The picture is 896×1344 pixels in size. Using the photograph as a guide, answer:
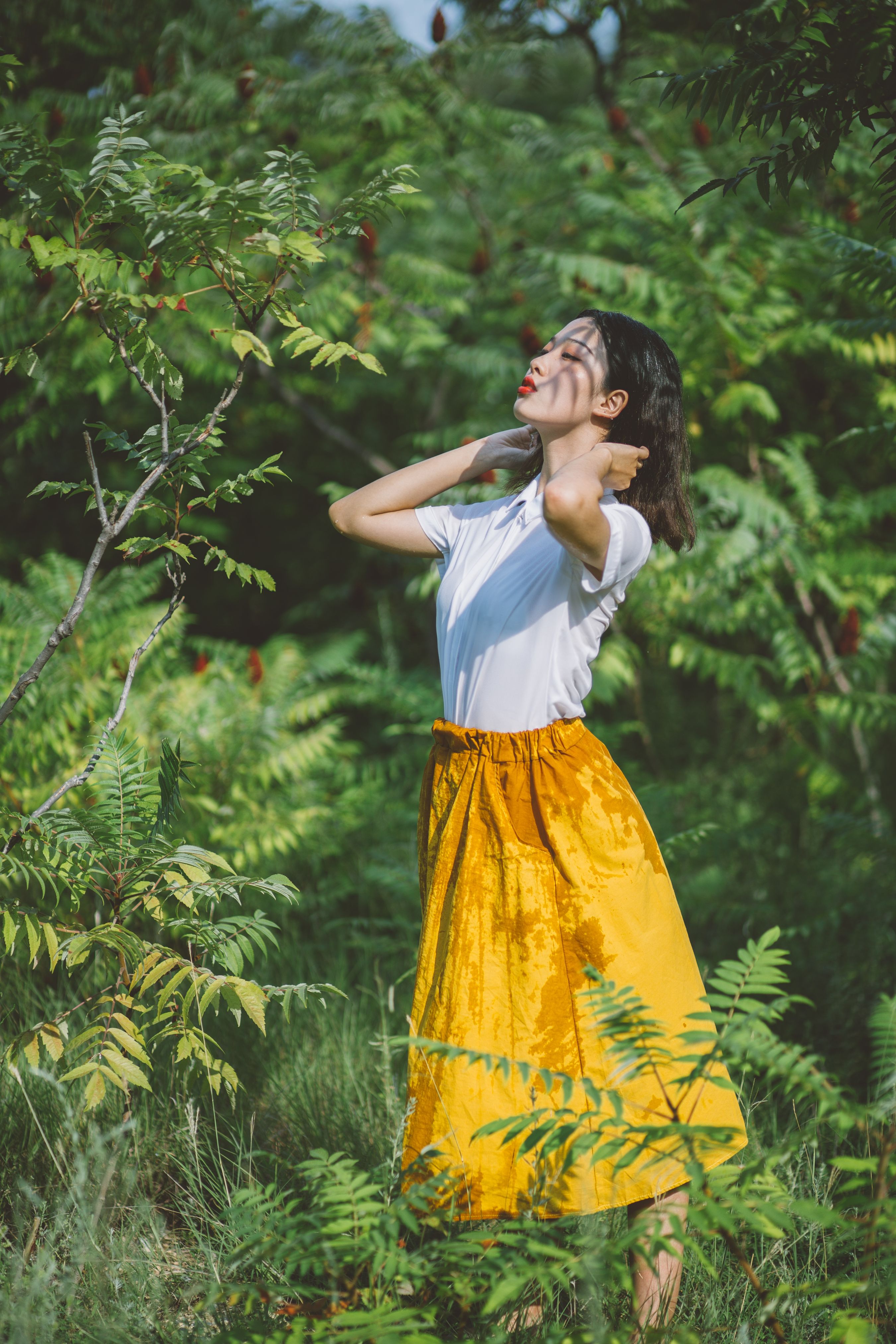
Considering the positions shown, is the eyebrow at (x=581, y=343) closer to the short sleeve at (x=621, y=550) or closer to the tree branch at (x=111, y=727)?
the short sleeve at (x=621, y=550)

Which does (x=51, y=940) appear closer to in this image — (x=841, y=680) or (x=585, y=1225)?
(x=585, y=1225)

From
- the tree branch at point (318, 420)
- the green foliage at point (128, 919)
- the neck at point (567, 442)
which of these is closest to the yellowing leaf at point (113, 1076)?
the green foliage at point (128, 919)

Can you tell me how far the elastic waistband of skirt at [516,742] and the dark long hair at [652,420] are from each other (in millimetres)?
532

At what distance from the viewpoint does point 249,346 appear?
1.91 metres

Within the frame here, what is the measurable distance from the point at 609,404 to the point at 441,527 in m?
0.48

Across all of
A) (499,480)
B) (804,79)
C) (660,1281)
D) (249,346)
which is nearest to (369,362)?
(249,346)

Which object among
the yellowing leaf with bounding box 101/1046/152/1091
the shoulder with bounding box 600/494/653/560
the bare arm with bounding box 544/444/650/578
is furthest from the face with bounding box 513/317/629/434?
the yellowing leaf with bounding box 101/1046/152/1091

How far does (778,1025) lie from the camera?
3.33m

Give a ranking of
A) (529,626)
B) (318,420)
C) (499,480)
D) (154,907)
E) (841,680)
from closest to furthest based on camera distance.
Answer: (529,626) → (154,907) → (499,480) → (841,680) → (318,420)

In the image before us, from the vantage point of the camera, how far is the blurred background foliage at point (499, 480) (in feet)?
12.5

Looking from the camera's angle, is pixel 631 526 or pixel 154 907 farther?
pixel 154 907

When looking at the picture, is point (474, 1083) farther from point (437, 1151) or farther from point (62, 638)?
point (62, 638)

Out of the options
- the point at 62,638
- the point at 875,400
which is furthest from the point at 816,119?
the point at 875,400

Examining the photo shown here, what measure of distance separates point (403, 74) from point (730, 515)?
3215 mm
